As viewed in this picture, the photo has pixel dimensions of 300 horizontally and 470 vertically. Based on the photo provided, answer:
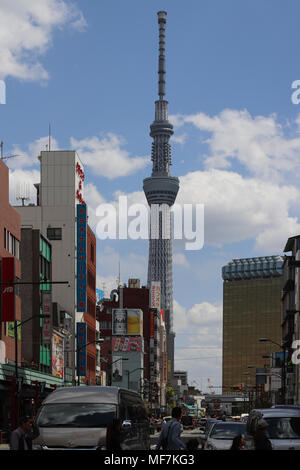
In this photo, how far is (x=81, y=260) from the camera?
421 feet

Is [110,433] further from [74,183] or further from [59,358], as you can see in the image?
[74,183]

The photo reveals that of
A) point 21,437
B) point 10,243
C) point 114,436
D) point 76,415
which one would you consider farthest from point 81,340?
point 21,437

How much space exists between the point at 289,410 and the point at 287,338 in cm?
12598

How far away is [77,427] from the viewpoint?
941 inches

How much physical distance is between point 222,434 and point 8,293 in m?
44.9

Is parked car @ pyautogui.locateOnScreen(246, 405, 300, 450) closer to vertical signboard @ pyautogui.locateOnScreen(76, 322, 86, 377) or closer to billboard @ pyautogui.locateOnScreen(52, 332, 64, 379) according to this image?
billboard @ pyautogui.locateOnScreen(52, 332, 64, 379)

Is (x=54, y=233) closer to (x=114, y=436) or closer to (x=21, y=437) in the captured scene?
(x=114, y=436)

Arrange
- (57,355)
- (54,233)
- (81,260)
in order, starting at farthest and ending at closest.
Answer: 1. (54,233)
2. (81,260)
3. (57,355)

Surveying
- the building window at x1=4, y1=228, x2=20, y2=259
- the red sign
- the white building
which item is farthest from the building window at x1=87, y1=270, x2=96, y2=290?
the red sign

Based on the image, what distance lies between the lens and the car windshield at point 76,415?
2408 centimetres

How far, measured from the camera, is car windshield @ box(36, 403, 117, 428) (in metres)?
24.1

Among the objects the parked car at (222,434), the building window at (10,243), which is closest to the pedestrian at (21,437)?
the parked car at (222,434)

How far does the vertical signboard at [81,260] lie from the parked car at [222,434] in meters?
94.2

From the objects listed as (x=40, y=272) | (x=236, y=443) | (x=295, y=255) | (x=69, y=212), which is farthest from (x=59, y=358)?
(x=236, y=443)
